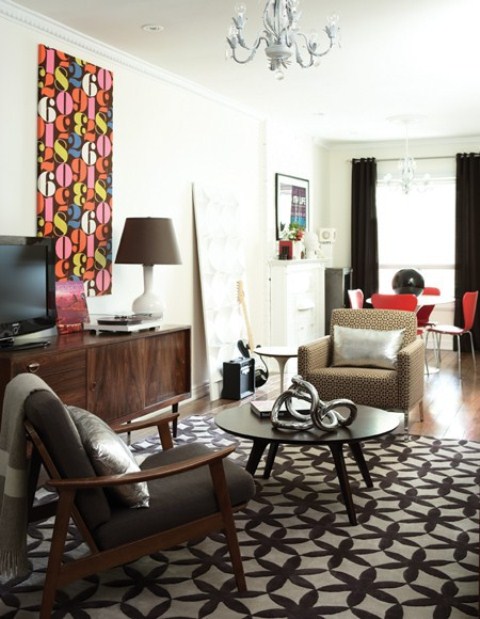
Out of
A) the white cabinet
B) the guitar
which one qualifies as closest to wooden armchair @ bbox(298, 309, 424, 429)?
the guitar

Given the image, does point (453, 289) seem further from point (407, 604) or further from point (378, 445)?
point (407, 604)

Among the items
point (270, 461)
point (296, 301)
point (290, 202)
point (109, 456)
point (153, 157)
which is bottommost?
point (270, 461)

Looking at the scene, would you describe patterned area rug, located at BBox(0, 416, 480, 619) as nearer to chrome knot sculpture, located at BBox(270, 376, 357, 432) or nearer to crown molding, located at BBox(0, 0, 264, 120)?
chrome knot sculpture, located at BBox(270, 376, 357, 432)

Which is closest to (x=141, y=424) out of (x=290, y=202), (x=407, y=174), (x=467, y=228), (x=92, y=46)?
(x=92, y=46)

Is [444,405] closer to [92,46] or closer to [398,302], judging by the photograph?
[398,302]

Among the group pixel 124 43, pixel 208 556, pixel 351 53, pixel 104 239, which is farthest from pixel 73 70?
pixel 208 556

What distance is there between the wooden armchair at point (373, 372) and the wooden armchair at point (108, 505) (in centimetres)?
230

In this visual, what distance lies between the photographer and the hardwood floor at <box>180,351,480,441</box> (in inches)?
203

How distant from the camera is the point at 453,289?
9.22 meters

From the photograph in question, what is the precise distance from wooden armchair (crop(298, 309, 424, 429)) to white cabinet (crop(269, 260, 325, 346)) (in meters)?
2.22

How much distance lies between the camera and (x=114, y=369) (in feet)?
14.5

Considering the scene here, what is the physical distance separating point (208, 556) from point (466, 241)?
698 centimetres

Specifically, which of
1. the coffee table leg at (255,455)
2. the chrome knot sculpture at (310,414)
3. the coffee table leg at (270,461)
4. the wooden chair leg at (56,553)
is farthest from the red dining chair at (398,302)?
the wooden chair leg at (56,553)

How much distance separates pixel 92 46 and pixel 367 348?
9.35ft
